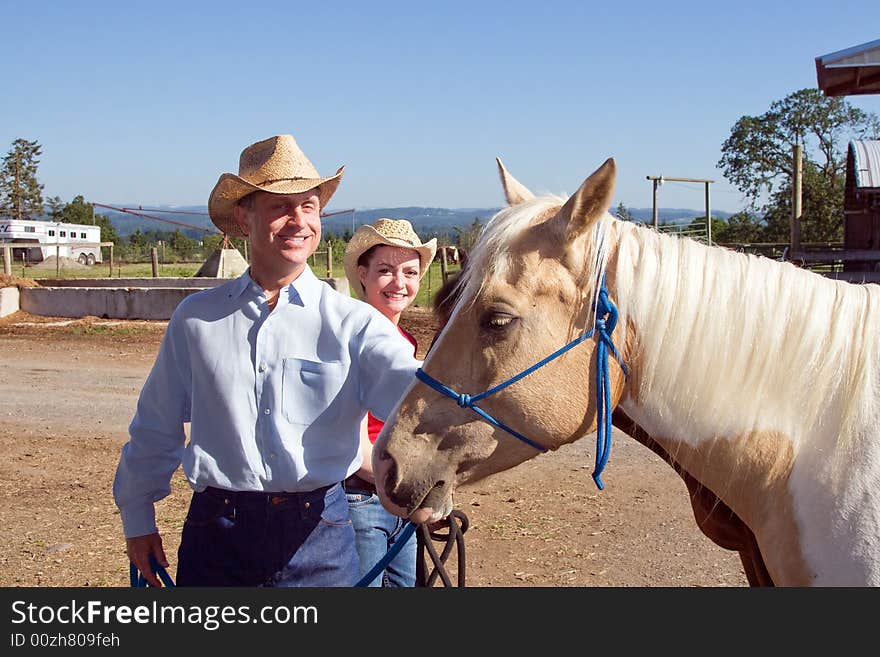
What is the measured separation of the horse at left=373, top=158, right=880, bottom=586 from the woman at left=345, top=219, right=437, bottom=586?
0.72m

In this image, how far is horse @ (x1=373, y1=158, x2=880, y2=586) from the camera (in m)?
2.10

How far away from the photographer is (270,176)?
250 cm

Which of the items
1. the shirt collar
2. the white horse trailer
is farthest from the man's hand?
the white horse trailer

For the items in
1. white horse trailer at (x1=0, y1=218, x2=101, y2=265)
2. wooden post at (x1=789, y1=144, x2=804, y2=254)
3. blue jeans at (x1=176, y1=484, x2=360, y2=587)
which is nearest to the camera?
blue jeans at (x1=176, y1=484, x2=360, y2=587)

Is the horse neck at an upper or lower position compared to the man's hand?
upper

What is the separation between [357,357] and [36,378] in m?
9.69

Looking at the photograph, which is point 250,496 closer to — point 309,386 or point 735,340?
point 309,386

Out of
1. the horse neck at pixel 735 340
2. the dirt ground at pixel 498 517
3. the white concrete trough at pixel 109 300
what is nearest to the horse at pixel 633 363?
the horse neck at pixel 735 340

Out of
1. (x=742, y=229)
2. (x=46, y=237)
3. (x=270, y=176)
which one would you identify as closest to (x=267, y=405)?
(x=270, y=176)

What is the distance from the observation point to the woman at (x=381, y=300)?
294 cm

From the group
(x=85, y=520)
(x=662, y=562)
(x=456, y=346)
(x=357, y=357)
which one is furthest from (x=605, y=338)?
(x=85, y=520)

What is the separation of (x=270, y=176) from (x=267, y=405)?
737 mm

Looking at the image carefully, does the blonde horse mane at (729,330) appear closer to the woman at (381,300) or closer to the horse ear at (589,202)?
the horse ear at (589,202)

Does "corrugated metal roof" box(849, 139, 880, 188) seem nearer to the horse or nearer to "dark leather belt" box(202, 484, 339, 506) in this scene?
the horse
